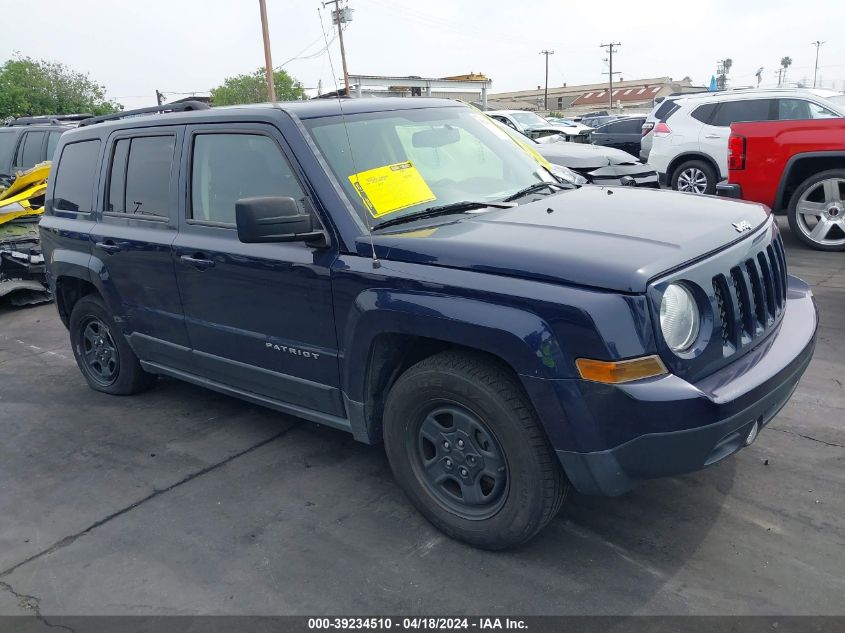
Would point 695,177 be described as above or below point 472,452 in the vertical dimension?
above

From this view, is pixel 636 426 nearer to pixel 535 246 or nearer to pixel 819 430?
pixel 535 246

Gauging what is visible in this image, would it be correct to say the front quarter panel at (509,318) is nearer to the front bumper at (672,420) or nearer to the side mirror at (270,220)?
the front bumper at (672,420)

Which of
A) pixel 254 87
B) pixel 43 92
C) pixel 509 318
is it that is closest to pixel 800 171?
pixel 509 318

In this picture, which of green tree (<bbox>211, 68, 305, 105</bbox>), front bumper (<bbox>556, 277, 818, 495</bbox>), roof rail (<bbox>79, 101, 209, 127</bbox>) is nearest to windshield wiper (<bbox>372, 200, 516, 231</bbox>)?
front bumper (<bbox>556, 277, 818, 495</bbox>)

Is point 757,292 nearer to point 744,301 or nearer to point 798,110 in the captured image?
point 744,301

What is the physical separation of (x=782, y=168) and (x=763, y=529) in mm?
6322

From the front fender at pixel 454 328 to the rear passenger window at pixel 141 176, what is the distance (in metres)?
1.62

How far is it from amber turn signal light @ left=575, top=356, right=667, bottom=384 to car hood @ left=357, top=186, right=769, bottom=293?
251 millimetres

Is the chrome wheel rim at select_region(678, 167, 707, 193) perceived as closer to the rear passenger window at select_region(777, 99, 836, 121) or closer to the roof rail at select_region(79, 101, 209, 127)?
the rear passenger window at select_region(777, 99, 836, 121)

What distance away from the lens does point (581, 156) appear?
912 cm

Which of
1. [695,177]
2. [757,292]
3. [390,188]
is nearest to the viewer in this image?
[757,292]

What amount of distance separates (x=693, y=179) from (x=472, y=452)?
937 cm

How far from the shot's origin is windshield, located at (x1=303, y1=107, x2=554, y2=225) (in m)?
3.28

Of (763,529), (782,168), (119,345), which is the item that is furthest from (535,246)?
(782,168)
